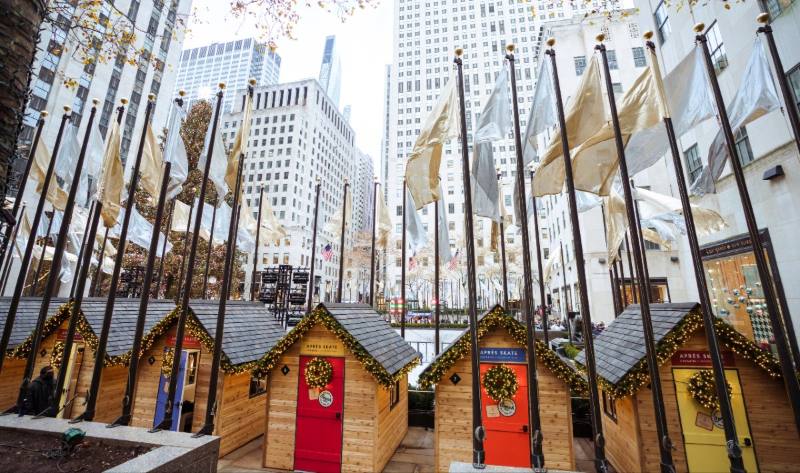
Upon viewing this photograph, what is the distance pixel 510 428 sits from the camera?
7.75 meters

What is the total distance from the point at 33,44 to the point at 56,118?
1555 inches

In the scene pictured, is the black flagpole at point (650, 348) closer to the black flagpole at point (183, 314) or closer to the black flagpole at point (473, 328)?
the black flagpole at point (473, 328)

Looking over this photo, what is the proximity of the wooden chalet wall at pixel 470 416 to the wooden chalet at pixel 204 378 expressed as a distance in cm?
464

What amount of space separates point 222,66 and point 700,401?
8531 inches

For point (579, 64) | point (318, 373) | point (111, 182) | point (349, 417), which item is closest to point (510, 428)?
point (349, 417)

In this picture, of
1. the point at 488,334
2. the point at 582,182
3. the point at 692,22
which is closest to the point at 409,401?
the point at 488,334

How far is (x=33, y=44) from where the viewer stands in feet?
12.5

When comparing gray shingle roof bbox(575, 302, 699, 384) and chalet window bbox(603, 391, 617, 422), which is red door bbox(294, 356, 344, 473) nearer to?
gray shingle roof bbox(575, 302, 699, 384)

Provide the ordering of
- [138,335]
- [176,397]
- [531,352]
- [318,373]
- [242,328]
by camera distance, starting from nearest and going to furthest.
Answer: [531,352] < [138,335] < [318,373] < [176,397] < [242,328]

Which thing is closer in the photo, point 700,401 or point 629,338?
point 700,401

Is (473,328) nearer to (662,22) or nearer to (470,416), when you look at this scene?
(470,416)

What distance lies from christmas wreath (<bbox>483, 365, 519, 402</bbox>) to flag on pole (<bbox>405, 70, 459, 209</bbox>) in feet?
14.6

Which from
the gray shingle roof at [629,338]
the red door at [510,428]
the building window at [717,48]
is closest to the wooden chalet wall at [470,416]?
the red door at [510,428]

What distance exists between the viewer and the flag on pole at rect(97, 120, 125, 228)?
27.8 feet
